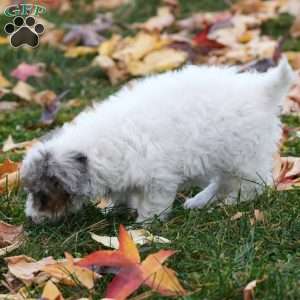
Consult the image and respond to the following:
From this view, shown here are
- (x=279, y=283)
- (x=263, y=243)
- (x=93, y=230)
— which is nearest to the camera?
(x=279, y=283)

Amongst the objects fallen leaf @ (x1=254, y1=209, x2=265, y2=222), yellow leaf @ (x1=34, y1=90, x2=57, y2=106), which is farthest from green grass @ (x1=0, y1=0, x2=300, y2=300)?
yellow leaf @ (x1=34, y1=90, x2=57, y2=106)

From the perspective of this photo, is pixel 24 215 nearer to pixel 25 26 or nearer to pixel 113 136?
pixel 113 136

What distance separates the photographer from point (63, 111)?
6.46 meters

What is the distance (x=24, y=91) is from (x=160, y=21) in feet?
7.43

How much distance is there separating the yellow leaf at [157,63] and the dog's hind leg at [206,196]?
8.64 feet

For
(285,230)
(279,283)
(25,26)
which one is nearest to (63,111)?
(25,26)

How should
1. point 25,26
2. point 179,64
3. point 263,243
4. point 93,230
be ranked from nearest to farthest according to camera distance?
point 263,243, point 93,230, point 25,26, point 179,64

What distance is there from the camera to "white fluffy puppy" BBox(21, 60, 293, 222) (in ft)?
13.0

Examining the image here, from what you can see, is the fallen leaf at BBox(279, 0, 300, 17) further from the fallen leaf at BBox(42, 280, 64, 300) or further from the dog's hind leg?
the fallen leaf at BBox(42, 280, 64, 300)

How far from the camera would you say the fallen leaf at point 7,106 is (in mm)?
6786

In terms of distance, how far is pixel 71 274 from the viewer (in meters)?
3.35

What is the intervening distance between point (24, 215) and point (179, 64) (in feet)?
10.6

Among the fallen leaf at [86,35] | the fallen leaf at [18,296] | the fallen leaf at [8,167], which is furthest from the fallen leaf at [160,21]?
the fallen leaf at [18,296]

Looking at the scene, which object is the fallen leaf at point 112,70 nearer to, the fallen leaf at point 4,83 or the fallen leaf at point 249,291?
the fallen leaf at point 4,83
